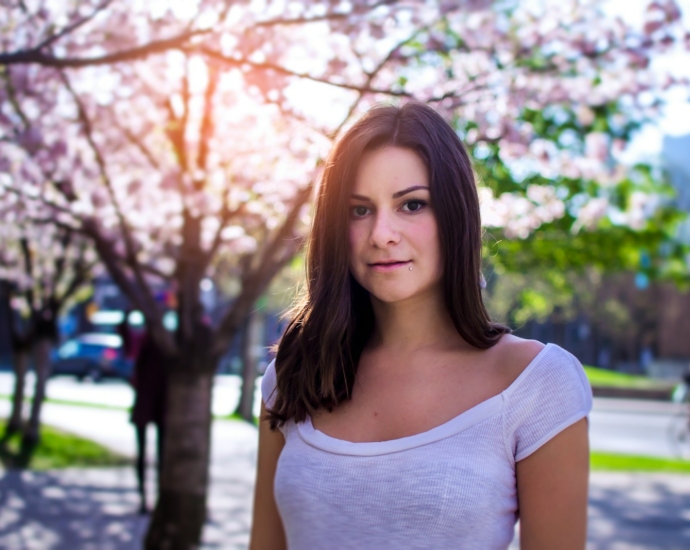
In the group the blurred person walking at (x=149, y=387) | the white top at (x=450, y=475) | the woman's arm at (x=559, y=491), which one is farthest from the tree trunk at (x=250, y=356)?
the woman's arm at (x=559, y=491)

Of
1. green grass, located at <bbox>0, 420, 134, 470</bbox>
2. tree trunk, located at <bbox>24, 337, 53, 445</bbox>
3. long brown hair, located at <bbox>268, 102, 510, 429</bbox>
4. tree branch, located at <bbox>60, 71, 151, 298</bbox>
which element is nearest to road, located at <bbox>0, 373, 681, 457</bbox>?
green grass, located at <bbox>0, 420, 134, 470</bbox>

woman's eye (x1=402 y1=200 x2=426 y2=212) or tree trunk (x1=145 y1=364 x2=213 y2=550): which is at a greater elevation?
woman's eye (x1=402 y1=200 x2=426 y2=212)

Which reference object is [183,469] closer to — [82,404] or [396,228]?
[396,228]

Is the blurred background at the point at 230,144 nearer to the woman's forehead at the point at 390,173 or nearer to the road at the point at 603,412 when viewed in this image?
the woman's forehead at the point at 390,173

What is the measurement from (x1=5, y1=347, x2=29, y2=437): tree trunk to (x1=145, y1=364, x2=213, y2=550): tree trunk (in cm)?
776

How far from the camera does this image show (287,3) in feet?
15.9

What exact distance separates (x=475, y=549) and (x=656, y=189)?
9.80m

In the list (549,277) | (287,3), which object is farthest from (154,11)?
A: (549,277)

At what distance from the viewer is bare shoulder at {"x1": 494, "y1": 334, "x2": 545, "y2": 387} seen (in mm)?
1820

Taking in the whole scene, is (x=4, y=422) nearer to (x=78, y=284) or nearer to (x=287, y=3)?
(x=78, y=284)

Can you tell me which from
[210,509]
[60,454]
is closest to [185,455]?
[210,509]

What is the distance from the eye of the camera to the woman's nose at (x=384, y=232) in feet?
6.23

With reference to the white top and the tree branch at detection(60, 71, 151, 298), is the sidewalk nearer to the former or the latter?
the tree branch at detection(60, 71, 151, 298)

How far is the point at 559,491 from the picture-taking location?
1703 mm
